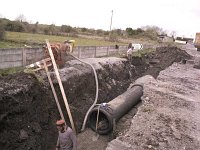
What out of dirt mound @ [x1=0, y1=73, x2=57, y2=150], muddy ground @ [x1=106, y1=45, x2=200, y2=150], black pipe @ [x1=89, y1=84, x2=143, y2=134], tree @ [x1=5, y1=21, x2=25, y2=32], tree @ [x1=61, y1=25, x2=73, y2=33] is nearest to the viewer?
dirt mound @ [x1=0, y1=73, x2=57, y2=150]

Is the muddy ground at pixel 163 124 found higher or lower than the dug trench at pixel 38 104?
lower

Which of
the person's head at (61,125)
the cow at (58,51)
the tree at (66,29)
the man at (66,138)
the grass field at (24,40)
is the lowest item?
the man at (66,138)

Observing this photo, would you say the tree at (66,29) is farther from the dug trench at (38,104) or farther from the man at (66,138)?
the man at (66,138)

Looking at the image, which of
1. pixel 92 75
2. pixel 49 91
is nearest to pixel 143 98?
pixel 92 75

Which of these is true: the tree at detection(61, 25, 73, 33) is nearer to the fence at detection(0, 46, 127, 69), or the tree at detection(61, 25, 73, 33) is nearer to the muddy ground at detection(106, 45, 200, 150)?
the muddy ground at detection(106, 45, 200, 150)

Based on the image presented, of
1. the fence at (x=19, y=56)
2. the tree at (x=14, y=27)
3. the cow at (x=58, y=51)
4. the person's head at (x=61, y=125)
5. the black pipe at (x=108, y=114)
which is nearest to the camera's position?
the person's head at (x=61, y=125)

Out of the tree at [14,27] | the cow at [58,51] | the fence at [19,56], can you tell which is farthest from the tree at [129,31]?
the fence at [19,56]

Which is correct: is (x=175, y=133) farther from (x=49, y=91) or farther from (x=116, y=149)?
(x=49, y=91)

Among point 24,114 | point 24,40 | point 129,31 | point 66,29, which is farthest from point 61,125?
point 129,31

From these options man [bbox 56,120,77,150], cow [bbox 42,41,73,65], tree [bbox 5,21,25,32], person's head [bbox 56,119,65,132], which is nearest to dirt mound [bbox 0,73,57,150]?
man [bbox 56,120,77,150]

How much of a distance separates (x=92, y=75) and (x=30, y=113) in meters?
6.17

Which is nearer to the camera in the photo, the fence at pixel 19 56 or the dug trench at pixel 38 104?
the dug trench at pixel 38 104

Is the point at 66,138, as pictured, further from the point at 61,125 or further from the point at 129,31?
the point at 129,31

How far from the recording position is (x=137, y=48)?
37.0 m
